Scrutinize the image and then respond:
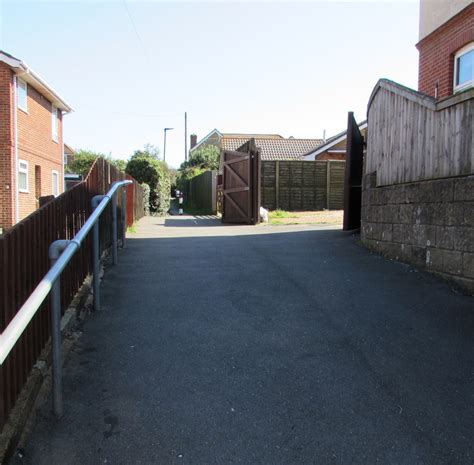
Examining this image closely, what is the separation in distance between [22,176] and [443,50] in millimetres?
14780

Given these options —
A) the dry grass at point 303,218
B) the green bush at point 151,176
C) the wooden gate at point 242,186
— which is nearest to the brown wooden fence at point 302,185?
the dry grass at point 303,218

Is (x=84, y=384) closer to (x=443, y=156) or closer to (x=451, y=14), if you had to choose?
(x=443, y=156)

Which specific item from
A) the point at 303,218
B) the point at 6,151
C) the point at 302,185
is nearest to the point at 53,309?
the point at 303,218

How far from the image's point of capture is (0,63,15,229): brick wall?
17078mm

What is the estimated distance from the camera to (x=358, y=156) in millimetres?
10750

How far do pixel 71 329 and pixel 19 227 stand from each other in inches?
53.6

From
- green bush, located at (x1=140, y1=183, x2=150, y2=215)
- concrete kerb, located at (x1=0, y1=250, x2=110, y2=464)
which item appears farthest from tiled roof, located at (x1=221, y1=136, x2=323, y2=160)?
concrete kerb, located at (x1=0, y1=250, x2=110, y2=464)

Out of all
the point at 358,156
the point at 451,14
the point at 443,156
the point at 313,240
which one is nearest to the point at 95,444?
the point at 443,156

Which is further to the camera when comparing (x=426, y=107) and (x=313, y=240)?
(x=313, y=240)

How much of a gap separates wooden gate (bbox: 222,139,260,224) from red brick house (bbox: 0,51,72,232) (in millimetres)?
6572

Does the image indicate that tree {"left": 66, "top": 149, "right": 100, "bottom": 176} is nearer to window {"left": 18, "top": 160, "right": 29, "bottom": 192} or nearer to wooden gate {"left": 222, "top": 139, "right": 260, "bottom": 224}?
window {"left": 18, "top": 160, "right": 29, "bottom": 192}

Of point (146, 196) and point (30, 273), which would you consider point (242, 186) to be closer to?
point (146, 196)

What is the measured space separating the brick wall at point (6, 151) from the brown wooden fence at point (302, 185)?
9.79 meters

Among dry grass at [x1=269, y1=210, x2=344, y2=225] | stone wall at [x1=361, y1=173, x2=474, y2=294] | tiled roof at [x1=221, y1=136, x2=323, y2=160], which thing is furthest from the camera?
tiled roof at [x1=221, y1=136, x2=323, y2=160]
